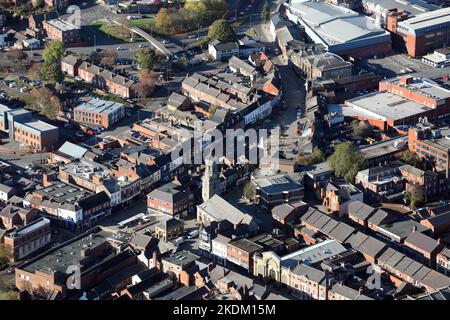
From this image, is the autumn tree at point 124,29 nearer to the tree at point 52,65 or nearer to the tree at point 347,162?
the tree at point 52,65

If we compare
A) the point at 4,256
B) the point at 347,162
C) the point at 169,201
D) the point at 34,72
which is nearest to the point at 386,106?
the point at 347,162

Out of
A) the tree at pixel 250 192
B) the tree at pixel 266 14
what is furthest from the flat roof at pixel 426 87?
the tree at pixel 250 192

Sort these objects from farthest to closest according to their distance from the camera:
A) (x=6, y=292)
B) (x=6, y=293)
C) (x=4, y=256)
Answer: (x=4, y=256) < (x=6, y=292) < (x=6, y=293)

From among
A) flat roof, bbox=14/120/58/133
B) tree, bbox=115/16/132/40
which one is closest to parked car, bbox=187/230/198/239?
flat roof, bbox=14/120/58/133

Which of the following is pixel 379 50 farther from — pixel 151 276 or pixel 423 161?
pixel 151 276

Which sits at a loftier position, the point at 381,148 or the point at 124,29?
the point at 124,29

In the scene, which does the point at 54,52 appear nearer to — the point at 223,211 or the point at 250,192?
the point at 250,192
